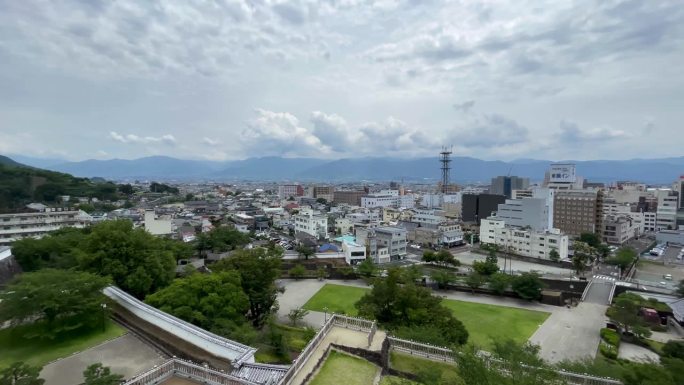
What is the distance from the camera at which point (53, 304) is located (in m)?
13.3

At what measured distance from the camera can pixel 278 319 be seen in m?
22.8

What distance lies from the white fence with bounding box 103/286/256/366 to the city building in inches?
2205

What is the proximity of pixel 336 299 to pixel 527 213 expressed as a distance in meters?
35.3

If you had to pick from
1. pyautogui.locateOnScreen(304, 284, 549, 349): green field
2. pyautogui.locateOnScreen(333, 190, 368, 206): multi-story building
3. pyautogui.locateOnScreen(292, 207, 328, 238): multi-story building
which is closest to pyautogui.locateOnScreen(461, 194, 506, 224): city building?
pyautogui.locateOnScreen(292, 207, 328, 238): multi-story building

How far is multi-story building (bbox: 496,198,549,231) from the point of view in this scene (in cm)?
4978

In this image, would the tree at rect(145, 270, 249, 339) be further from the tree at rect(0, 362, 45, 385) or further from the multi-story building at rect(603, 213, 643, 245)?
the multi-story building at rect(603, 213, 643, 245)

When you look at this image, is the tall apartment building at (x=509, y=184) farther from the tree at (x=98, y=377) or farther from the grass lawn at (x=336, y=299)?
the tree at (x=98, y=377)

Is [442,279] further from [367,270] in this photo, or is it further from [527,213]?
[527,213]

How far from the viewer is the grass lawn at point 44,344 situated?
12.6 meters

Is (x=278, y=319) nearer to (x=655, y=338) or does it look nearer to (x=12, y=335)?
(x=12, y=335)

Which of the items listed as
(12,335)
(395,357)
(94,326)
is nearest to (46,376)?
(94,326)

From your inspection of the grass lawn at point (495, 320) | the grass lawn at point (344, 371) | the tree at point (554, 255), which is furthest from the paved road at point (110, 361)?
the tree at point (554, 255)

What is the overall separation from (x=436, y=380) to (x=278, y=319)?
15880mm

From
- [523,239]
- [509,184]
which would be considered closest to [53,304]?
[523,239]
